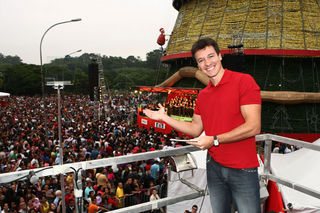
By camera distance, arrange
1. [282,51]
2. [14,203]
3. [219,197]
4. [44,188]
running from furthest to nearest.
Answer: [282,51]
[44,188]
[14,203]
[219,197]

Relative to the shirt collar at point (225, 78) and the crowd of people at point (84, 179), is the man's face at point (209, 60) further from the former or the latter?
the crowd of people at point (84, 179)

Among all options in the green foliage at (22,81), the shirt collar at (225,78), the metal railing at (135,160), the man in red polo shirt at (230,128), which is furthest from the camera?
the green foliage at (22,81)

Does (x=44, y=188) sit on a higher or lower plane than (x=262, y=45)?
lower

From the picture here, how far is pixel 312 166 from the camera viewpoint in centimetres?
662

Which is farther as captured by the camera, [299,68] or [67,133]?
[299,68]

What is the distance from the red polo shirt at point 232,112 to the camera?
2816mm

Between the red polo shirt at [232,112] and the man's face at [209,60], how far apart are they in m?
0.09

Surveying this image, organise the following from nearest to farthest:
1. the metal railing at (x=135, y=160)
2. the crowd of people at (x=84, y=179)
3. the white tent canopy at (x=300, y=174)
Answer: the metal railing at (x=135, y=160) → the white tent canopy at (x=300, y=174) → the crowd of people at (x=84, y=179)

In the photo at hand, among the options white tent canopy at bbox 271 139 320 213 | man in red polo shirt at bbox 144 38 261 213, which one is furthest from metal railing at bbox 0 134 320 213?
white tent canopy at bbox 271 139 320 213

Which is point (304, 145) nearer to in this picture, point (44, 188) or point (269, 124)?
point (44, 188)

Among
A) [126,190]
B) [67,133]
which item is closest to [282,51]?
[67,133]

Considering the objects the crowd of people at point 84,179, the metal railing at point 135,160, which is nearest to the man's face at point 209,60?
the metal railing at point 135,160

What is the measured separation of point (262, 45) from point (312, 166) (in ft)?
67.5

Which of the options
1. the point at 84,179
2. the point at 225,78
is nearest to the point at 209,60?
the point at 225,78
